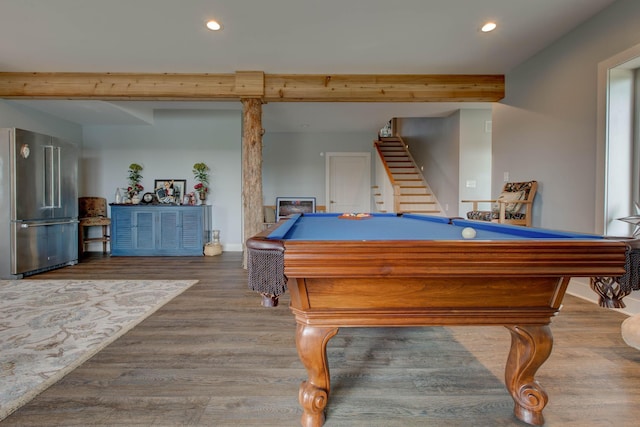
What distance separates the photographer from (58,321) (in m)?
2.37

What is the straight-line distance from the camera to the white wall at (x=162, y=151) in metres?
5.80

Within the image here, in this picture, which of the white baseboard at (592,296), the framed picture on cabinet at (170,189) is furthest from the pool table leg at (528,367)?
the framed picture on cabinet at (170,189)

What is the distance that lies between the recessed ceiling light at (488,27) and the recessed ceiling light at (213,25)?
2.59 m

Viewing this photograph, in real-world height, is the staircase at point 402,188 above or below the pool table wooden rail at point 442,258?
above

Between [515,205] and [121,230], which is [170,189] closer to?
[121,230]

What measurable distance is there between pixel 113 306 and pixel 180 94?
276 cm

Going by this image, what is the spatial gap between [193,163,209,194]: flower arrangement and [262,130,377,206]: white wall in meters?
1.45

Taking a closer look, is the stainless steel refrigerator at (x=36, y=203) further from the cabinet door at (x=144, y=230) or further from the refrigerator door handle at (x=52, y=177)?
the cabinet door at (x=144, y=230)

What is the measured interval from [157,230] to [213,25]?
3697 millimetres

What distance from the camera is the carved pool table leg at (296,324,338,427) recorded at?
3.90 feet

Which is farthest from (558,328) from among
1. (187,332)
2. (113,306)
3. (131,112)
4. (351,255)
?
(131,112)

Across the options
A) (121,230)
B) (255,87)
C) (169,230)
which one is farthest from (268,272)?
(121,230)

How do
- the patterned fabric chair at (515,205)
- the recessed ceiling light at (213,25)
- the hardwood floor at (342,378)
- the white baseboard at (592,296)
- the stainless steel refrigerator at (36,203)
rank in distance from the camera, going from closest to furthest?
the hardwood floor at (342,378), the white baseboard at (592,296), the recessed ceiling light at (213,25), the patterned fabric chair at (515,205), the stainless steel refrigerator at (36,203)

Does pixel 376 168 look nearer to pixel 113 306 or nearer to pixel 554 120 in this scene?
pixel 554 120
